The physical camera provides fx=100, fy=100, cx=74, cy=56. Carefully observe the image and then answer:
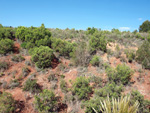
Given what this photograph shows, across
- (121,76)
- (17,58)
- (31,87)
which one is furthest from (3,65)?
(121,76)

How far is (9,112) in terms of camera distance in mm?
5121

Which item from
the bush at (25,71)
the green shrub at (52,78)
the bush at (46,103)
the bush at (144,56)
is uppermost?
the bush at (144,56)

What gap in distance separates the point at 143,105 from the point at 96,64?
5.08 m

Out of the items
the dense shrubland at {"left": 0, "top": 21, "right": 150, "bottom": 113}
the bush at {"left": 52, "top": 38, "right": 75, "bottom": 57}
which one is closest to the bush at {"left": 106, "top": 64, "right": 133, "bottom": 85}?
the dense shrubland at {"left": 0, "top": 21, "right": 150, "bottom": 113}

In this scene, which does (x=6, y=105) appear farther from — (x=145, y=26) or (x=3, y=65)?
(x=145, y=26)

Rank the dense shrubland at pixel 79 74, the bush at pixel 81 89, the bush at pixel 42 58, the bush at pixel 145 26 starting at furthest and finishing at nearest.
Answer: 1. the bush at pixel 145 26
2. the bush at pixel 42 58
3. the bush at pixel 81 89
4. the dense shrubland at pixel 79 74

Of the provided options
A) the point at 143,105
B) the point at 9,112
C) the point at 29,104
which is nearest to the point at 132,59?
the point at 143,105

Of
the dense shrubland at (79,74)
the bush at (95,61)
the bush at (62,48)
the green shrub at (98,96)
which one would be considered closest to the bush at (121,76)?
the dense shrubland at (79,74)

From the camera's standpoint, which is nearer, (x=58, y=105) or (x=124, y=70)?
(x=58, y=105)

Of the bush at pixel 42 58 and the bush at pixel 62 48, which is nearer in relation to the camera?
the bush at pixel 42 58

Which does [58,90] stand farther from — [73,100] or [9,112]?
[9,112]

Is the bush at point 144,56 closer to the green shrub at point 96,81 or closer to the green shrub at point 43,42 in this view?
the green shrub at point 96,81

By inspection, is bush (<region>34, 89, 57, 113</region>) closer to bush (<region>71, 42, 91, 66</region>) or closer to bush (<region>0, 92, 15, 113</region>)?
bush (<region>0, 92, 15, 113</region>)

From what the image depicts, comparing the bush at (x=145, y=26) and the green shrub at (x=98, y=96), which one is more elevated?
the bush at (x=145, y=26)
